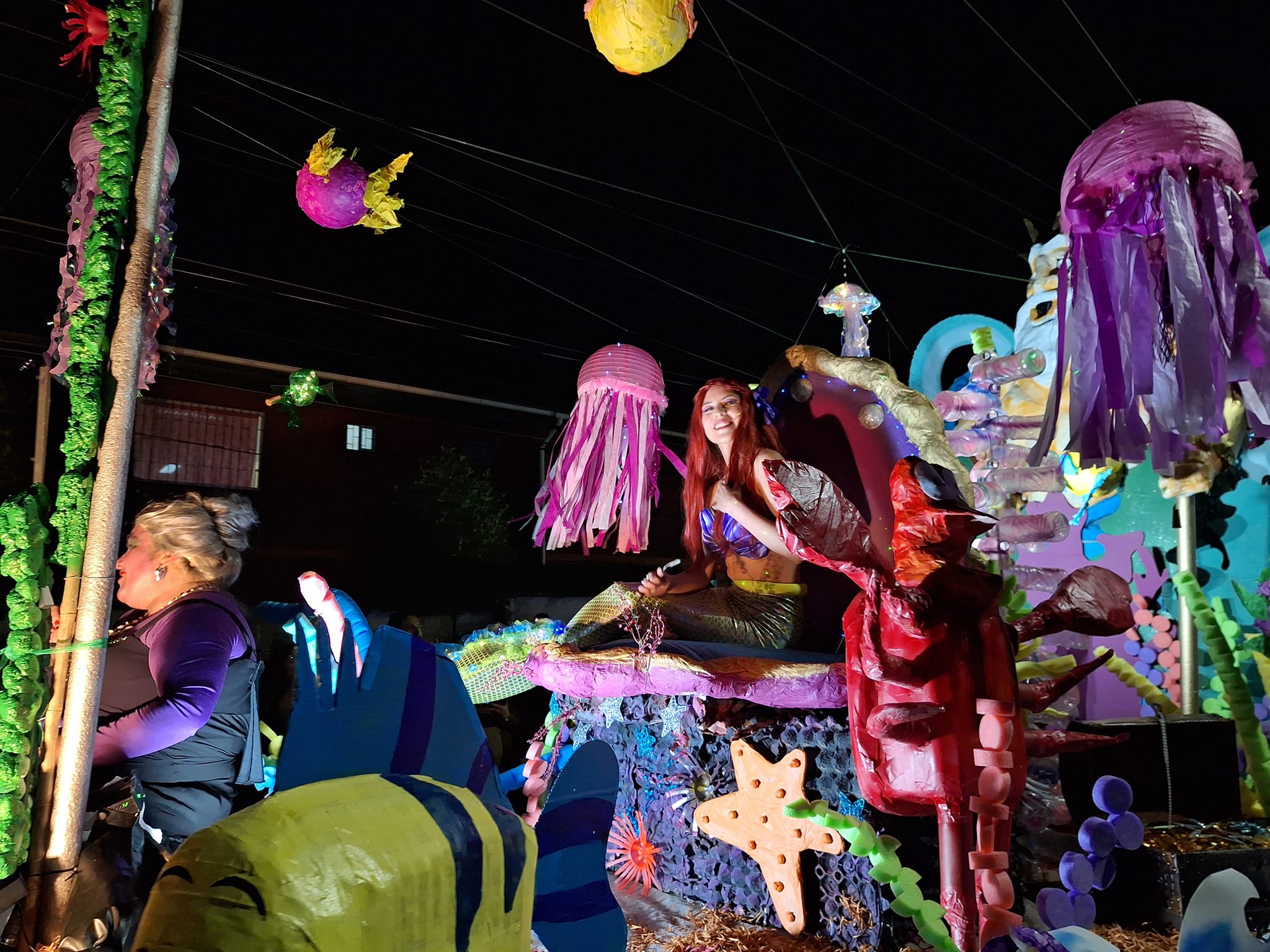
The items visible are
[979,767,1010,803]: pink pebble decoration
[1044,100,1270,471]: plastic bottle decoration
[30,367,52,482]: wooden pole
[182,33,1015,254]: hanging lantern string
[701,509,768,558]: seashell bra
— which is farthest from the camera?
[30,367,52,482]: wooden pole

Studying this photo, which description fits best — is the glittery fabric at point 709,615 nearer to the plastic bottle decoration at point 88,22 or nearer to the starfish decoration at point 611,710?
the starfish decoration at point 611,710

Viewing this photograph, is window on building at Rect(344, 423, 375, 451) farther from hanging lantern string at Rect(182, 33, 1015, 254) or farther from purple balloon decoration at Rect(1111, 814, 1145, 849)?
purple balloon decoration at Rect(1111, 814, 1145, 849)

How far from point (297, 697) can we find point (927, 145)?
14.1ft

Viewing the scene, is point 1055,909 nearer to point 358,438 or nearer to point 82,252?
point 82,252

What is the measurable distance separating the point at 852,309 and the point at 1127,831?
243 cm

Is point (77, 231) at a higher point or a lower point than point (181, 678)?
higher

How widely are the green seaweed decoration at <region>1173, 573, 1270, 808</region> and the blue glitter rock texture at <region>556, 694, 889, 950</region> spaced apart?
4.86 feet

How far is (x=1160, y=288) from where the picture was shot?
2193mm

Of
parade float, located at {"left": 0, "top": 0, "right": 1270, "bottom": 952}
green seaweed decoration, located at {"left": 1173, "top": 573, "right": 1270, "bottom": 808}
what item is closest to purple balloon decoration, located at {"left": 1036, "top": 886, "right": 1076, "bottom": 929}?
parade float, located at {"left": 0, "top": 0, "right": 1270, "bottom": 952}

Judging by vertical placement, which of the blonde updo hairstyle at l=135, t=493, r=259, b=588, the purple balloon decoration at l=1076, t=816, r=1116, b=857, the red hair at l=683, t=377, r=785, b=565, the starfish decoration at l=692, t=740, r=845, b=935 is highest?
the red hair at l=683, t=377, r=785, b=565

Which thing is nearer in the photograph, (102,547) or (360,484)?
(102,547)

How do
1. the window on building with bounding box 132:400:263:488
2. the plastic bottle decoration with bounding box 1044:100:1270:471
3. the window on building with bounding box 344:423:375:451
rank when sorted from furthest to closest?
the window on building with bounding box 344:423:375:451, the window on building with bounding box 132:400:263:488, the plastic bottle decoration with bounding box 1044:100:1270:471

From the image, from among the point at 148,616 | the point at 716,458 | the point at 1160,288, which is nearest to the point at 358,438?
the point at 716,458

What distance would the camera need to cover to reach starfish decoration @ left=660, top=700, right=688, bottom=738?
261 centimetres
